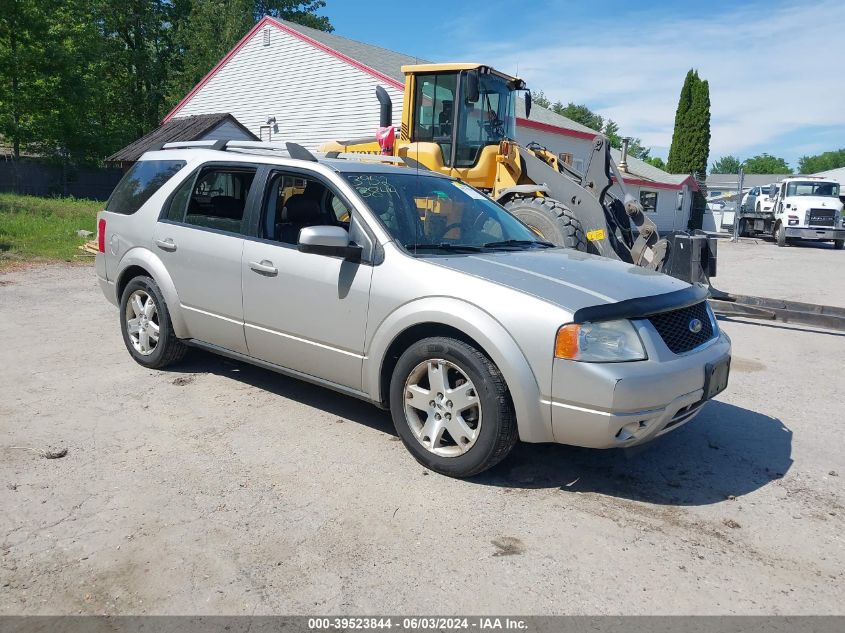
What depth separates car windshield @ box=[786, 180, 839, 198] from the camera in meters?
26.7

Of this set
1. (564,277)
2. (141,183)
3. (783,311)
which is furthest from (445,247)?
(783,311)

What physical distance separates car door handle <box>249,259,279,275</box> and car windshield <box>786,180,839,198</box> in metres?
28.2

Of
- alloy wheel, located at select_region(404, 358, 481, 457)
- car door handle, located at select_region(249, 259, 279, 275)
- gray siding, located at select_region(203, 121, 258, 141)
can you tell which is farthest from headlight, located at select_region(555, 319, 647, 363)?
gray siding, located at select_region(203, 121, 258, 141)

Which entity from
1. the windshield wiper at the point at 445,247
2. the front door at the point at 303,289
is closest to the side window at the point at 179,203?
the front door at the point at 303,289

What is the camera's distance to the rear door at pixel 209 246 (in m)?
4.89

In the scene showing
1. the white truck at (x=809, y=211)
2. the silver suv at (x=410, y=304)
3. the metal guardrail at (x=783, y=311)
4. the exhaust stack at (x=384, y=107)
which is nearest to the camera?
the silver suv at (x=410, y=304)

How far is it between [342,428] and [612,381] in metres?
2.03

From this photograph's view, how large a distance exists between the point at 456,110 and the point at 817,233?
867 inches

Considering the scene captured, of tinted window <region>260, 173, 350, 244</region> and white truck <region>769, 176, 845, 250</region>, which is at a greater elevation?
white truck <region>769, 176, 845, 250</region>

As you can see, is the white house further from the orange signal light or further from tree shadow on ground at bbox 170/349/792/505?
the orange signal light

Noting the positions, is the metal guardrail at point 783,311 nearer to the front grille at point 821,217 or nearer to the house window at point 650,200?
the front grille at point 821,217

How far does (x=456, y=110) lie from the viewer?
1018cm

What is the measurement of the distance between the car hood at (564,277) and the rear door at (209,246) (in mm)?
1681

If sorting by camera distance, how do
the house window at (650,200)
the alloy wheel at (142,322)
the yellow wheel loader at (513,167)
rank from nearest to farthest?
1. the alloy wheel at (142,322)
2. the yellow wheel loader at (513,167)
3. the house window at (650,200)
